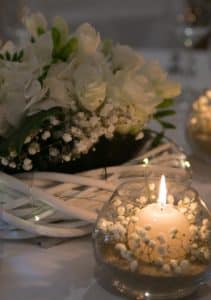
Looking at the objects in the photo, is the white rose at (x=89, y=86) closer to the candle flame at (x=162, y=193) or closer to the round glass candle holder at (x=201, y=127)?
the candle flame at (x=162, y=193)

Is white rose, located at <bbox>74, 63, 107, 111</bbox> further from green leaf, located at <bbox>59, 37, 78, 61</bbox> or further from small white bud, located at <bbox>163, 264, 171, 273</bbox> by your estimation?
small white bud, located at <bbox>163, 264, 171, 273</bbox>

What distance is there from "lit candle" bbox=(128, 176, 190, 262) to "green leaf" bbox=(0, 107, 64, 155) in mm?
162

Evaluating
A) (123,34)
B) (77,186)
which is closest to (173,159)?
(77,186)

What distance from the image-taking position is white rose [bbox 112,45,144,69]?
2.72ft

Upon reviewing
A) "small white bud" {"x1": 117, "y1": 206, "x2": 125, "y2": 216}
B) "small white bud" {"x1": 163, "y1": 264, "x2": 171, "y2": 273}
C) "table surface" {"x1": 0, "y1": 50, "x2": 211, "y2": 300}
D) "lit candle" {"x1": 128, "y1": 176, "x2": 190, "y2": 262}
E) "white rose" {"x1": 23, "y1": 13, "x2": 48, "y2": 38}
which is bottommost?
"table surface" {"x1": 0, "y1": 50, "x2": 211, "y2": 300}

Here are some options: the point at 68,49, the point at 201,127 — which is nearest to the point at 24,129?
the point at 68,49

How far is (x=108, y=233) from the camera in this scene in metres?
0.67

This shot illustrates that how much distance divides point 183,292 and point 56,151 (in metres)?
0.24

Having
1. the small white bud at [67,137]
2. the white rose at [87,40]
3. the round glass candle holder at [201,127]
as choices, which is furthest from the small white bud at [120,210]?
the round glass candle holder at [201,127]

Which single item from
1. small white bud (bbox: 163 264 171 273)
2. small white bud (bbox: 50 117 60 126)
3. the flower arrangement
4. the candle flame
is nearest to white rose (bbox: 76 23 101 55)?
the flower arrangement

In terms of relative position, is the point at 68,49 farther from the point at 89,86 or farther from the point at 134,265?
the point at 134,265

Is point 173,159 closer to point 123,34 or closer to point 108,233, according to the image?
point 108,233

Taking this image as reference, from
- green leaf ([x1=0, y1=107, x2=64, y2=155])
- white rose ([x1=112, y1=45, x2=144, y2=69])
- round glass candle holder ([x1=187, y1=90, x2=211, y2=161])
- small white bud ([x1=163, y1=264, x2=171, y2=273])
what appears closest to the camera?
small white bud ([x1=163, y1=264, x2=171, y2=273])

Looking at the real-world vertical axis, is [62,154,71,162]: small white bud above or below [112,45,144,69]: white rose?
below
